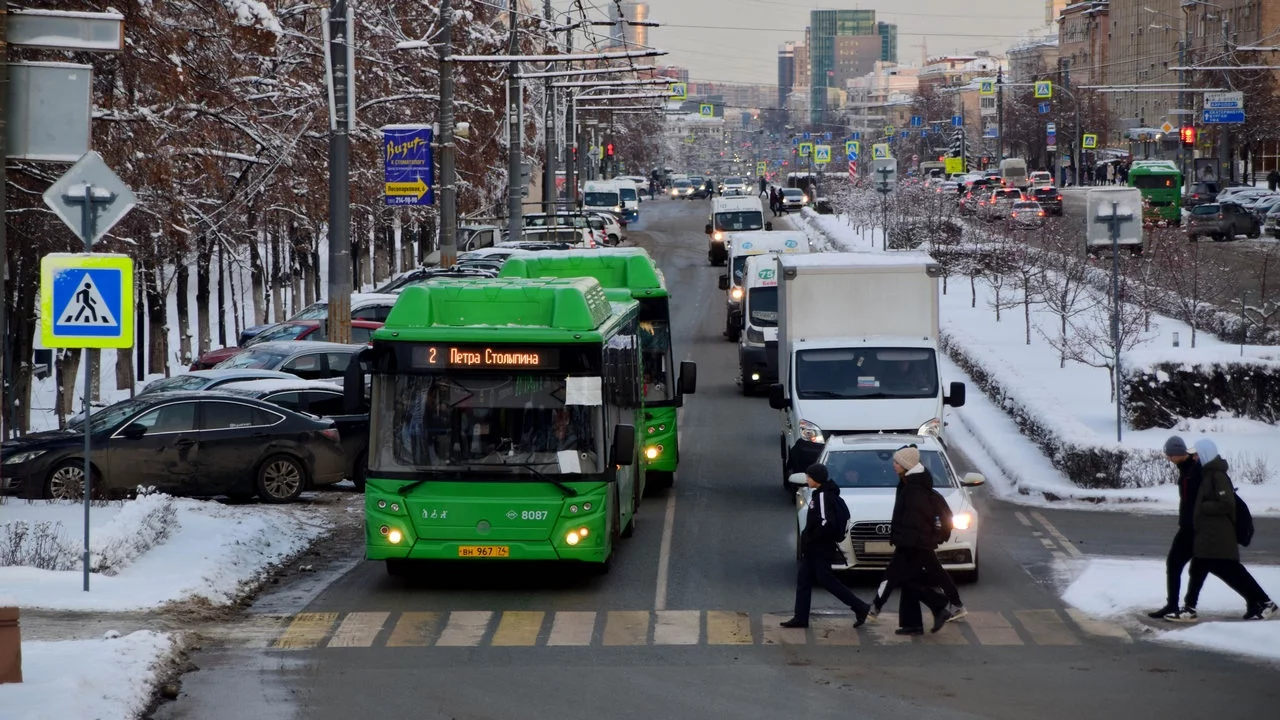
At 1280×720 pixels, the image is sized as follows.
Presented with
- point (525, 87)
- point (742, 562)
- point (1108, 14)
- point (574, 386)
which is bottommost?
point (742, 562)

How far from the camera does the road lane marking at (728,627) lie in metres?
13.8

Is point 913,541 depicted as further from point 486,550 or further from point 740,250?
point 740,250

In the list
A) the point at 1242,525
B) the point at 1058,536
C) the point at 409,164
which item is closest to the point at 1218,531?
the point at 1242,525

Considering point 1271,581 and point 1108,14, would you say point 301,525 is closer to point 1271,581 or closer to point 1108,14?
point 1271,581

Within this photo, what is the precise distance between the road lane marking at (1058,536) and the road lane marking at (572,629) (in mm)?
6052

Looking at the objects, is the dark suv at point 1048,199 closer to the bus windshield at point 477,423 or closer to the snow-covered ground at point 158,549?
the snow-covered ground at point 158,549

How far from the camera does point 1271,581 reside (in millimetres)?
15852

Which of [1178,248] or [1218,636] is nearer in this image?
[1218,636]

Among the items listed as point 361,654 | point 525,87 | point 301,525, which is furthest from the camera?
point 525,87

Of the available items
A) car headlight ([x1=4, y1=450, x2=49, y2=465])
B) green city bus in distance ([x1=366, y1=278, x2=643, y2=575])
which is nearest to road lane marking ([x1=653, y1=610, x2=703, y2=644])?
green city bus in distance ([x1=366, y1=278, x2=643, y2=575])

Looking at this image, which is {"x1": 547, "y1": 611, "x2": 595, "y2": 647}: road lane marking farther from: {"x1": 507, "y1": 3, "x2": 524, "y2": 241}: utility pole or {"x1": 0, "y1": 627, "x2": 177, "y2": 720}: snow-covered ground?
{"x1": 507, "y1": 3, "x2": 524, "y2": 241}: utility pole

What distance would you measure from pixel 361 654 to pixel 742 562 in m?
5.59

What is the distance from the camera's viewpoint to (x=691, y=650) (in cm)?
1338

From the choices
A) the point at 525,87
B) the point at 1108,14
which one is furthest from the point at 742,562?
the point at 1108,14
